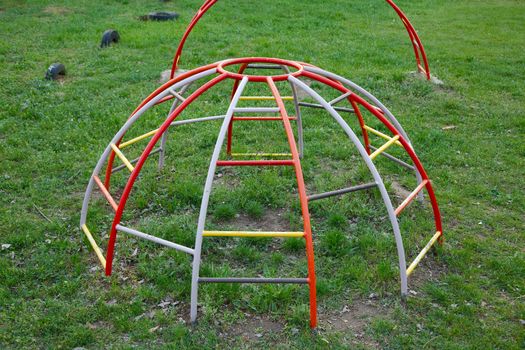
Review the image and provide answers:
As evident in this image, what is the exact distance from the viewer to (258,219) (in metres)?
4.95

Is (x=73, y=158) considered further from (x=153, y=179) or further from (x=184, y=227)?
(x=184, y=227)

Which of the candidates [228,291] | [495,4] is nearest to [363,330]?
[228,291]

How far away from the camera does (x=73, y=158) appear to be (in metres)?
5.93

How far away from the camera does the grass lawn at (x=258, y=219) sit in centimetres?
374

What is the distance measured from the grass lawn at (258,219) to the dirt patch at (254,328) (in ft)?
0.04

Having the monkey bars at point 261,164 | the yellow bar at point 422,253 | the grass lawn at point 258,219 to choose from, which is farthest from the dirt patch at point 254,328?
the yellow bar at point 422,253

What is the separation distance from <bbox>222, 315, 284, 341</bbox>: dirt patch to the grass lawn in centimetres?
1

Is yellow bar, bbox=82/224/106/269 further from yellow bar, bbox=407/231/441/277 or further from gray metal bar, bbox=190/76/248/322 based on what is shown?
yellow bar, bbox=407/231/441/277

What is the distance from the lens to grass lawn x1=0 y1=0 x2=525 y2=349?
3.74 m

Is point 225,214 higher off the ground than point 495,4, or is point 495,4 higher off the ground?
point 495,4

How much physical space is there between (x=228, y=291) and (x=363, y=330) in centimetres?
94

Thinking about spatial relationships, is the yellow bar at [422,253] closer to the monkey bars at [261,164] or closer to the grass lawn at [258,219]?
the monkey bars at [261,164]

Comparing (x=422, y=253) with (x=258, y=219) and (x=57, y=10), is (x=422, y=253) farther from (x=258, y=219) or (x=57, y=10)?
(x=57, y=10)

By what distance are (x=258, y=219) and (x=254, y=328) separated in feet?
4.50
